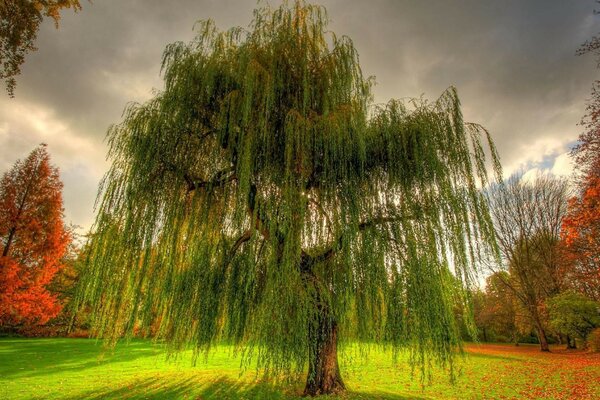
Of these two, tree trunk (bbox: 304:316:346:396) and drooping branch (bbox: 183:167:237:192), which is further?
tree trunk (bbox: 304:316:346:396)

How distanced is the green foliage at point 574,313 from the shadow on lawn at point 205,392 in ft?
55.7

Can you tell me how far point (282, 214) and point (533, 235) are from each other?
22.8 meters

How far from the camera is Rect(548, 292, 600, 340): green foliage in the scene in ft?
57.6

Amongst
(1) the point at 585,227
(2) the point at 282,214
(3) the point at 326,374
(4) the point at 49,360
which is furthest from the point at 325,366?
(4) the point at 49,360

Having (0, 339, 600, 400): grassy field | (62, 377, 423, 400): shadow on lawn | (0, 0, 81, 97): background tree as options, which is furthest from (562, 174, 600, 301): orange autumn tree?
(0, 0, 81, 97): background tree

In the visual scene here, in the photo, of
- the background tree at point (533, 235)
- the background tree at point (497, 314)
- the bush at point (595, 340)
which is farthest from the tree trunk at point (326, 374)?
the background tree at point (497, 314)

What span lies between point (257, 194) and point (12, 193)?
16.4m

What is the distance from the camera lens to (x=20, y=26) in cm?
442

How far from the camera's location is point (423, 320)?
13.3 ft

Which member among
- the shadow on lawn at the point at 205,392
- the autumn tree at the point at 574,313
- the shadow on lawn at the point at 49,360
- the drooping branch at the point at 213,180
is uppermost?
the drooping branch at the point at 213,180

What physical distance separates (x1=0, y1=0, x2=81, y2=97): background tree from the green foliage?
24.5 m

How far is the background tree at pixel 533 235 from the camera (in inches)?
769

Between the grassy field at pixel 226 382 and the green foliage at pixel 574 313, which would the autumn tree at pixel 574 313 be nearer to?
the green foliage at pixel 574 313

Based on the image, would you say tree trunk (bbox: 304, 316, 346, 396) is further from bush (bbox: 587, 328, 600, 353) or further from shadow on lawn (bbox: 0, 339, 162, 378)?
bush (bbox: 587, 328, 600, 353)
